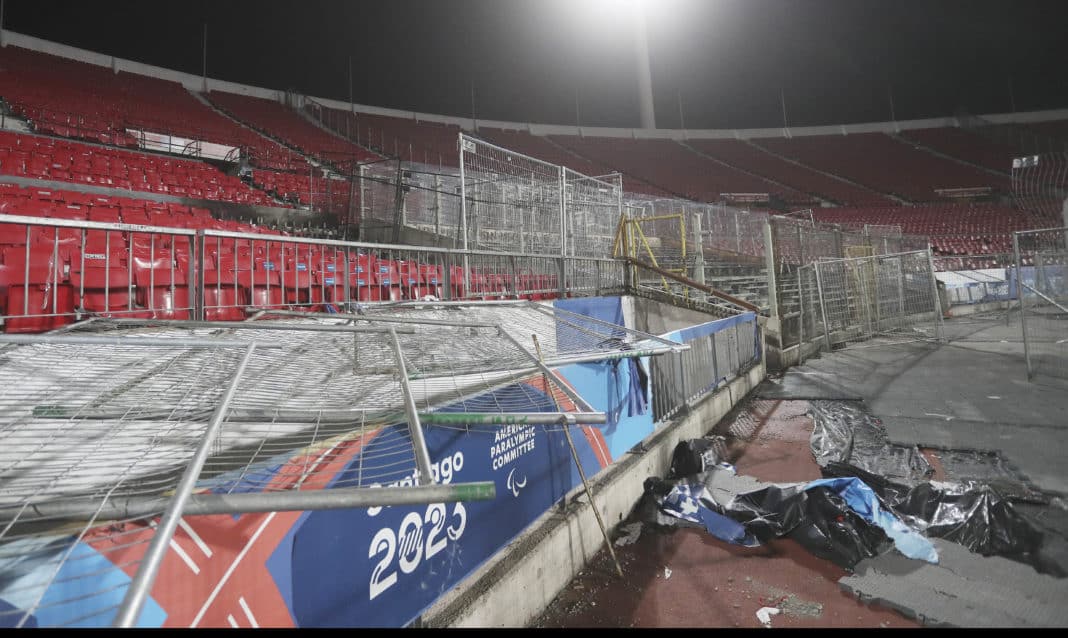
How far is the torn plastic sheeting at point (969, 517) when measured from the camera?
2.89m

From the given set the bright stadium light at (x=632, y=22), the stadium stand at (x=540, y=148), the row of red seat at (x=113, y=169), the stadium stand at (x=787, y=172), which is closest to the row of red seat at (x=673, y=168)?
the stadium stand at (x=540, y=148)

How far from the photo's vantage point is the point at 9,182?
25.3ft

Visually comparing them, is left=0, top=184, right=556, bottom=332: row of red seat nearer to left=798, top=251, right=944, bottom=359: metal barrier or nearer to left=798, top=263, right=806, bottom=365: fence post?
left=798, top=263, right=806, bottom=365: fence post

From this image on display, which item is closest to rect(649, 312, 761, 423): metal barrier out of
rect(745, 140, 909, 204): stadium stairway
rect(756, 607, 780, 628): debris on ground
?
rect(756, 607, 780, 628): debris on ground

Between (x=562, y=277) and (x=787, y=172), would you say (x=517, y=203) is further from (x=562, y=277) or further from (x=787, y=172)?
(x=787, y=172)

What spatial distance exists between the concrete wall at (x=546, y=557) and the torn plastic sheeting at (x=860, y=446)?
5.10 ft

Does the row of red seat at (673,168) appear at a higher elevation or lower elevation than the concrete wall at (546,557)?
higher

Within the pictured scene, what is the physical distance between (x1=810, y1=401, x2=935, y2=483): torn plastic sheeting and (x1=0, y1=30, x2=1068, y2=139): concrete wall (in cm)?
2505

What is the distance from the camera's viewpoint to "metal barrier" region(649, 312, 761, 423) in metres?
5.08

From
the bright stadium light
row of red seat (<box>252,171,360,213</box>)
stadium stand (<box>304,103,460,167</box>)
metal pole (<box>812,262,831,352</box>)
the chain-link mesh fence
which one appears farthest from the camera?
the bright stadium light

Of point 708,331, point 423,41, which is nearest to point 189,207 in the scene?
point 708,331

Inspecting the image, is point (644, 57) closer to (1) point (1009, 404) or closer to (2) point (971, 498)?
(1) point (1009, 404)

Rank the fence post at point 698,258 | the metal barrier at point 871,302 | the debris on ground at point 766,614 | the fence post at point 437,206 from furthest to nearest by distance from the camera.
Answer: the fence post at point 698,258
the metal barrier at point 871,302
the fence post at point 437,206
the debris on ground at point 766,614

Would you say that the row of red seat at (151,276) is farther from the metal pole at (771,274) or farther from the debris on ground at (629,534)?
the metal pole at (771,274)
